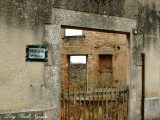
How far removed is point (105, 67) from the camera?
46.9ft

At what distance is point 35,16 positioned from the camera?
17.6 ft

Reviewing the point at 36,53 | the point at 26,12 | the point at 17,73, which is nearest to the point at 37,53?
the point at 36,53

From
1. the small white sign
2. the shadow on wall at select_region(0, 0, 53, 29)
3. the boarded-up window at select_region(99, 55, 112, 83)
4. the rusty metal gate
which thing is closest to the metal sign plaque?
the small white sign

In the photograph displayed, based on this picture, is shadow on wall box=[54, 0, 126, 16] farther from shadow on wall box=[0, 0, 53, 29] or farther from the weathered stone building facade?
shadow on wall box=[0, 0, 53, 29]

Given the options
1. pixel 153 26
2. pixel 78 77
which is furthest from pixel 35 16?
pixel 78 77

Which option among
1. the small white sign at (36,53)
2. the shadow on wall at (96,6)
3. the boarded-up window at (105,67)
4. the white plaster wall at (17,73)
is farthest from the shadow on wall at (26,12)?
the boarded-up window at (105,67)

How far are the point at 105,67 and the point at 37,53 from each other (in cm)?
912

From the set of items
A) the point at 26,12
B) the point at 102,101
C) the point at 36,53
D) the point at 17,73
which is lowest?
the point at 102,101

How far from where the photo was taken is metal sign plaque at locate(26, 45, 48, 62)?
527cm

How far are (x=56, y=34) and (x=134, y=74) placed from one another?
7.84ft

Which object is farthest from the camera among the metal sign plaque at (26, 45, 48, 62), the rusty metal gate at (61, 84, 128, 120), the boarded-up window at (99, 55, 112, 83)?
the boarded-up window at (99, 55, 112, 83)

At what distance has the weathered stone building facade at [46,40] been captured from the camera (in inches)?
199

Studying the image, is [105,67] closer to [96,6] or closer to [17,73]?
[96,6]

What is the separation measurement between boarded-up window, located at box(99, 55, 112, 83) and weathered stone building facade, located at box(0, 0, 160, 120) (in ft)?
21.8
